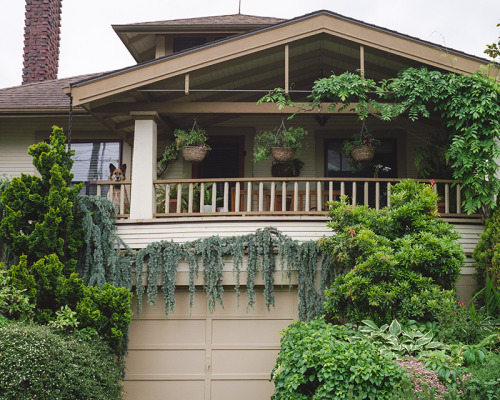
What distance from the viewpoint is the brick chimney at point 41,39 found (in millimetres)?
14523

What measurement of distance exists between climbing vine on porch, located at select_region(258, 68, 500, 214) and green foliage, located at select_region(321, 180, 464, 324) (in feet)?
3.66

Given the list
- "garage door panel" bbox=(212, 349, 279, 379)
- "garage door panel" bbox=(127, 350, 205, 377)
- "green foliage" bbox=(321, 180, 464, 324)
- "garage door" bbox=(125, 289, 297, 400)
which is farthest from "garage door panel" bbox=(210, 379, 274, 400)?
"green foliage" bbox=(321, 180, 464, 324)

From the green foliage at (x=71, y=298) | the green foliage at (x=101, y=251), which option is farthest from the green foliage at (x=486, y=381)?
the green foliage at (x=101, y=251)

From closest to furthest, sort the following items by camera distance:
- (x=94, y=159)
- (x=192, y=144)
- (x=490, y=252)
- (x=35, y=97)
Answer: (x=490, y=252) → (x=192, y=144) → (x=35, y=97) → (x=94, y=159)

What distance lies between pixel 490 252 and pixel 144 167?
5522 millimetres

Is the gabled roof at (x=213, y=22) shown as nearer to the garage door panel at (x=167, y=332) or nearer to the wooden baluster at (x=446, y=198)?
the wooden baluster at (x=446, y=198)

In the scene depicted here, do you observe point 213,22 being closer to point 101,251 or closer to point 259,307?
point 101,251

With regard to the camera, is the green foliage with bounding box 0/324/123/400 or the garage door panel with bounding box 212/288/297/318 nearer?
the green foliage with bounding box 0/324/123/400

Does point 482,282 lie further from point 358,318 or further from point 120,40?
point 120,40

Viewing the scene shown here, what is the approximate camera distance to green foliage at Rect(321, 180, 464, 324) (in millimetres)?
8289

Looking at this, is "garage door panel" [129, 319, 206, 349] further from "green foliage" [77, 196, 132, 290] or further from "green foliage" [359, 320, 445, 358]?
"green foliage" [359, 320, 445, 358]

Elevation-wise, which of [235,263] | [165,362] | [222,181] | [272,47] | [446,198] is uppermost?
[272,47]

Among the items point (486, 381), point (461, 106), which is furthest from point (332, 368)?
point (461, 106)

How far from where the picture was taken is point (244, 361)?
970cm
